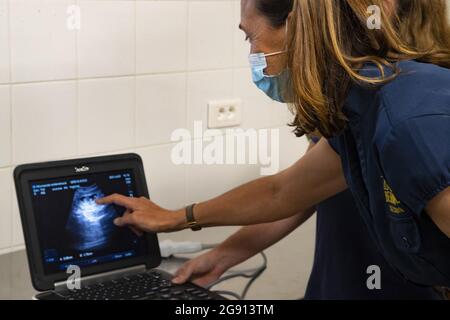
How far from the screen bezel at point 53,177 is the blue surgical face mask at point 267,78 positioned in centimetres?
31

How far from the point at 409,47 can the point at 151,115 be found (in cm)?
76

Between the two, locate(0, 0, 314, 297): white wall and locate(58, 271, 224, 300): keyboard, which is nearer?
locate(58, 271, 224, 300): keyboard

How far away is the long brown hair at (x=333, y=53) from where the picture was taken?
102 cm

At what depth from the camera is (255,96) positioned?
1906mm

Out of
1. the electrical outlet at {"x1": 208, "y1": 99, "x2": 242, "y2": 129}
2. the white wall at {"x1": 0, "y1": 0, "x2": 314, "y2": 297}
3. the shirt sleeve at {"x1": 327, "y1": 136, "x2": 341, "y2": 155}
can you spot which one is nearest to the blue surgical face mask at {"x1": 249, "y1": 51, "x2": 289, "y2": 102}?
the shirt sleeve at {"x1": 327, "y1": 136, "x2": 341, "y2": 155}

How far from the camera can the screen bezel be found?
1.26 metres

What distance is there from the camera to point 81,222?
4.32 ft

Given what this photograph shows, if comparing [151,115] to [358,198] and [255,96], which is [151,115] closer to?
[255,96]

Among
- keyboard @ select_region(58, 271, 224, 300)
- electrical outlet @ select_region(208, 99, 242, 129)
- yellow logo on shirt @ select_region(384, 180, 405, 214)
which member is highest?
electrical outlet @ select_region(208, 99, 242, 129)

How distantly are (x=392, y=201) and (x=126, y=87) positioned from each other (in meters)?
0.78

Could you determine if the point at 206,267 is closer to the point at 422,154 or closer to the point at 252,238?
the point at 252,238

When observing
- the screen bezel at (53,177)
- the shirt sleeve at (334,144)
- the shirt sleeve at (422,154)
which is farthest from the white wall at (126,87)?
the shirt sleeve at (422,154)

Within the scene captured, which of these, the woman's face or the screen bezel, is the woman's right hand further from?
the woman's face

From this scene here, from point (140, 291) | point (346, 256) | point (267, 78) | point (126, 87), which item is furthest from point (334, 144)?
point (126, 87)
